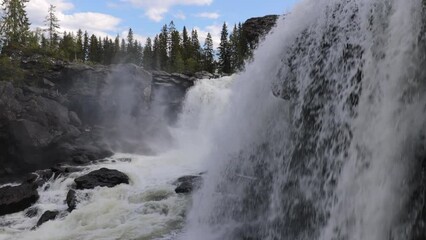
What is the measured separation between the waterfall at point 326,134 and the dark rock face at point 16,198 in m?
9.23

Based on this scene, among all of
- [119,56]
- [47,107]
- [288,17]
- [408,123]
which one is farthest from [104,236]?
[119,56]

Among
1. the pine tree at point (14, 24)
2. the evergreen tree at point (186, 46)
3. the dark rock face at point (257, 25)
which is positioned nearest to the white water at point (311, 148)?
the dark rock face at point (257, 25)

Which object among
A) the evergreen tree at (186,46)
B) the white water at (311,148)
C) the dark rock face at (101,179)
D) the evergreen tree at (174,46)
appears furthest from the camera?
the evergreen tree at (186,46)

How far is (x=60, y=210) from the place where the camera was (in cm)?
1859

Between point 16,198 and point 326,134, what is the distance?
1654 cm

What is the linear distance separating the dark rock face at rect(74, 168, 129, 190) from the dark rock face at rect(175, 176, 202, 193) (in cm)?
304

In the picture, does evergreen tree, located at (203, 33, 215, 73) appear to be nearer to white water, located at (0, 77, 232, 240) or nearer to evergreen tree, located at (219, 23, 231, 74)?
evergreen tree, located at (219, 23, 231, 74)

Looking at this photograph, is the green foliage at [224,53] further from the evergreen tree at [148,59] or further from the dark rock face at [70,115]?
the dark rock face at [70,115]

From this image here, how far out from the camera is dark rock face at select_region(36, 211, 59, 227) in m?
17.2

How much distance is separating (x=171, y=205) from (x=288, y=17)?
930 cm

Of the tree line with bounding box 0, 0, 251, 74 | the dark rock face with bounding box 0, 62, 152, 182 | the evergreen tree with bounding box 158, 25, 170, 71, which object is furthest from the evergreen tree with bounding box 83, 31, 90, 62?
the dark rock face with bounding box 0, 62, 152, 182

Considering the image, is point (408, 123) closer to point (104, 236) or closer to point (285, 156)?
point (285, 156)

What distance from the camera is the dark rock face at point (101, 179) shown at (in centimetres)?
2103

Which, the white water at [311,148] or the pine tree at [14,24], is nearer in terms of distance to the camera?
the white water at [311,148]
